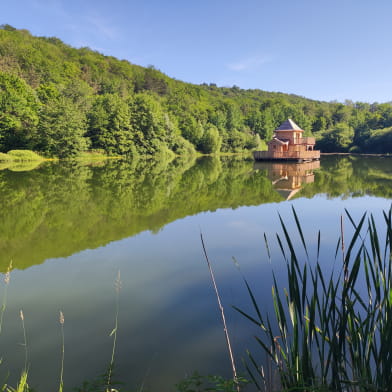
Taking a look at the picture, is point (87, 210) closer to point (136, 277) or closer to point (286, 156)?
point (136, 277)

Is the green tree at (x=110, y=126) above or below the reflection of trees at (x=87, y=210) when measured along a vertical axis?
above

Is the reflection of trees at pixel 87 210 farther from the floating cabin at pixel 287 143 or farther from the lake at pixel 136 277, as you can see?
the floating cabin at pixel 287 143

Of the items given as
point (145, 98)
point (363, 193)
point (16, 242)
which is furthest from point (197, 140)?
point (16, 242)

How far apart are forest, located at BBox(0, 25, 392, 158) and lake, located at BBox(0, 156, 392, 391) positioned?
30.3 m

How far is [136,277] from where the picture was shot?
15.4 ft

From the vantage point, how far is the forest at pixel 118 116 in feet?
122

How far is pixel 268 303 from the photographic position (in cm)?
383

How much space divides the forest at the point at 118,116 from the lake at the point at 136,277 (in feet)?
99.5

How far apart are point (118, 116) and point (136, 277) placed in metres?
45.4

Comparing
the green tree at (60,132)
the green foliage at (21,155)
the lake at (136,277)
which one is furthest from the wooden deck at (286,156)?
the green foliage at (21,155)

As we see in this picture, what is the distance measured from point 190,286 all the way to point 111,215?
Result: 4.95m

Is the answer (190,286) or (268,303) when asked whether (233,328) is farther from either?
(190,286)

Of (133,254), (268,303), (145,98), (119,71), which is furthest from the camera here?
(119,71)

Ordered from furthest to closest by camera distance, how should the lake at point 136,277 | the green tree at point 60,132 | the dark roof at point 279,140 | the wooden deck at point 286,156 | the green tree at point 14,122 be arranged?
the dark roof at point 279,140, the green tree at point 60,132, the green tree at point 14,122, the wooden deck at point 286,156, the lake at point 136,277
